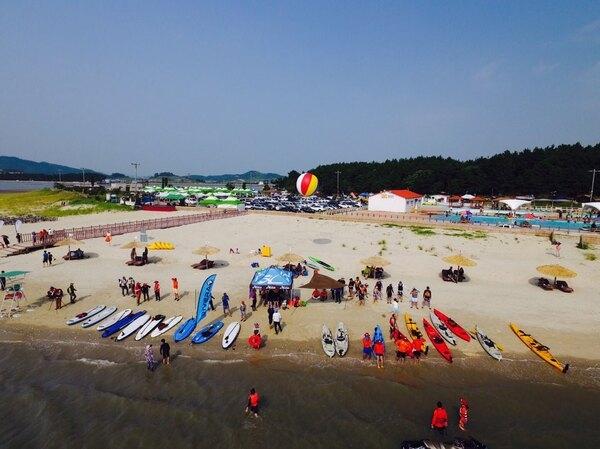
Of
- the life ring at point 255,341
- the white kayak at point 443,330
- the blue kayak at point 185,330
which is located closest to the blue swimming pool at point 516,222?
the white kayak at point 443,330

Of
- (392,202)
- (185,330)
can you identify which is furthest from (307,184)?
(392,202)

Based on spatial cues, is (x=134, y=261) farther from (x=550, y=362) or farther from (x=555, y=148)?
(x=555, y=148)

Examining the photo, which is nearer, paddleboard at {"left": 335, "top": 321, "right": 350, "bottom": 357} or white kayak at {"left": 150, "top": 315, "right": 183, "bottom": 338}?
paddleboard at {"left": 335, "top": 321, "right": 350, "bottom": 357}

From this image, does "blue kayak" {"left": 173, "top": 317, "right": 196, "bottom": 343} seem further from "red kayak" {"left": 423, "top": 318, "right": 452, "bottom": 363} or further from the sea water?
A: "red kayak" {"left": 423, "top": 318, "right": 452, "bottom": 363}

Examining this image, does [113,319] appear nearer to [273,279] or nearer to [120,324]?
[120,324]

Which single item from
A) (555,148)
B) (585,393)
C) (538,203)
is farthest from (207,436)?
(555,148)

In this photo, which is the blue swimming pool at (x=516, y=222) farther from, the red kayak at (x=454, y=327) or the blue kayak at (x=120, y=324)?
the blue kayak at (x=120, y=324)

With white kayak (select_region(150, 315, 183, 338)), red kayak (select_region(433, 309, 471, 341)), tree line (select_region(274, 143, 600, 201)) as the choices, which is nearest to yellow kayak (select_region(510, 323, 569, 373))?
red kayak (select_region(433, 309, 471, 341))
